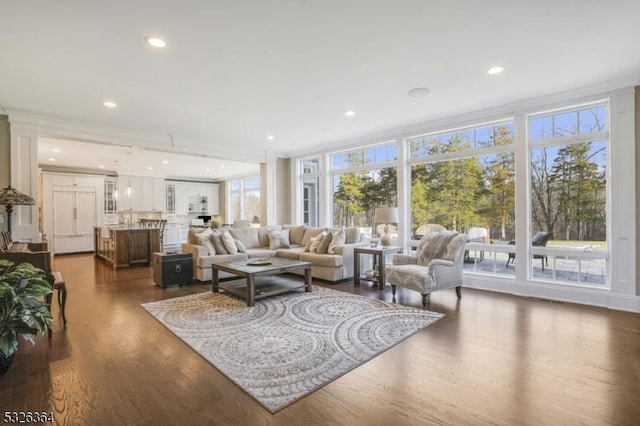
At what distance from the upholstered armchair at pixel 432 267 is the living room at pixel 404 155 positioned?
0.90 ft

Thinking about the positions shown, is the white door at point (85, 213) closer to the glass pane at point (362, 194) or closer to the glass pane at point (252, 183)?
the glass pane at point (252, 183)

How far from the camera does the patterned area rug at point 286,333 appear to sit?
2277 millimetres

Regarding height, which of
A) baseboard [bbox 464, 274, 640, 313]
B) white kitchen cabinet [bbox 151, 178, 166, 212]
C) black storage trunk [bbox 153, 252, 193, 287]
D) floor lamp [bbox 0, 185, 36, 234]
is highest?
white kitchen cabinet [bbox 151, 178, 166, 212]

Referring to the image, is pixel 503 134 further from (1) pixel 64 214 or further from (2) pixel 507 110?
(1) pixel 64 214

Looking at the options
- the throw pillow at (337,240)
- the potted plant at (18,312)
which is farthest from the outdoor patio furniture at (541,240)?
the potted plant at (18,312)

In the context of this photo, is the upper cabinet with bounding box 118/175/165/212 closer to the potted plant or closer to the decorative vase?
the potted plant

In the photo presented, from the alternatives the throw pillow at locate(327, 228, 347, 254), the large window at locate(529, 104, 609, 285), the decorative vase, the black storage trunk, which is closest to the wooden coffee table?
the black storage trunk

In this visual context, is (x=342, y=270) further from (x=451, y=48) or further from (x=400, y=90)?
(x=451, y=48)

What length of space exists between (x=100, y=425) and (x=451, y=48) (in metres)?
3.82

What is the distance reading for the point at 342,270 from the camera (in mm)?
5371

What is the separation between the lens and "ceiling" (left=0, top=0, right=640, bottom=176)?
2.43m

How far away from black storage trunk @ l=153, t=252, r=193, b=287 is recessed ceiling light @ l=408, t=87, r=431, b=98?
13.5ft

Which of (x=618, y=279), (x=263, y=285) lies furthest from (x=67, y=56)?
(x=618, y=279)

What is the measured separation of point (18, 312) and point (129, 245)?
5.30 meters
